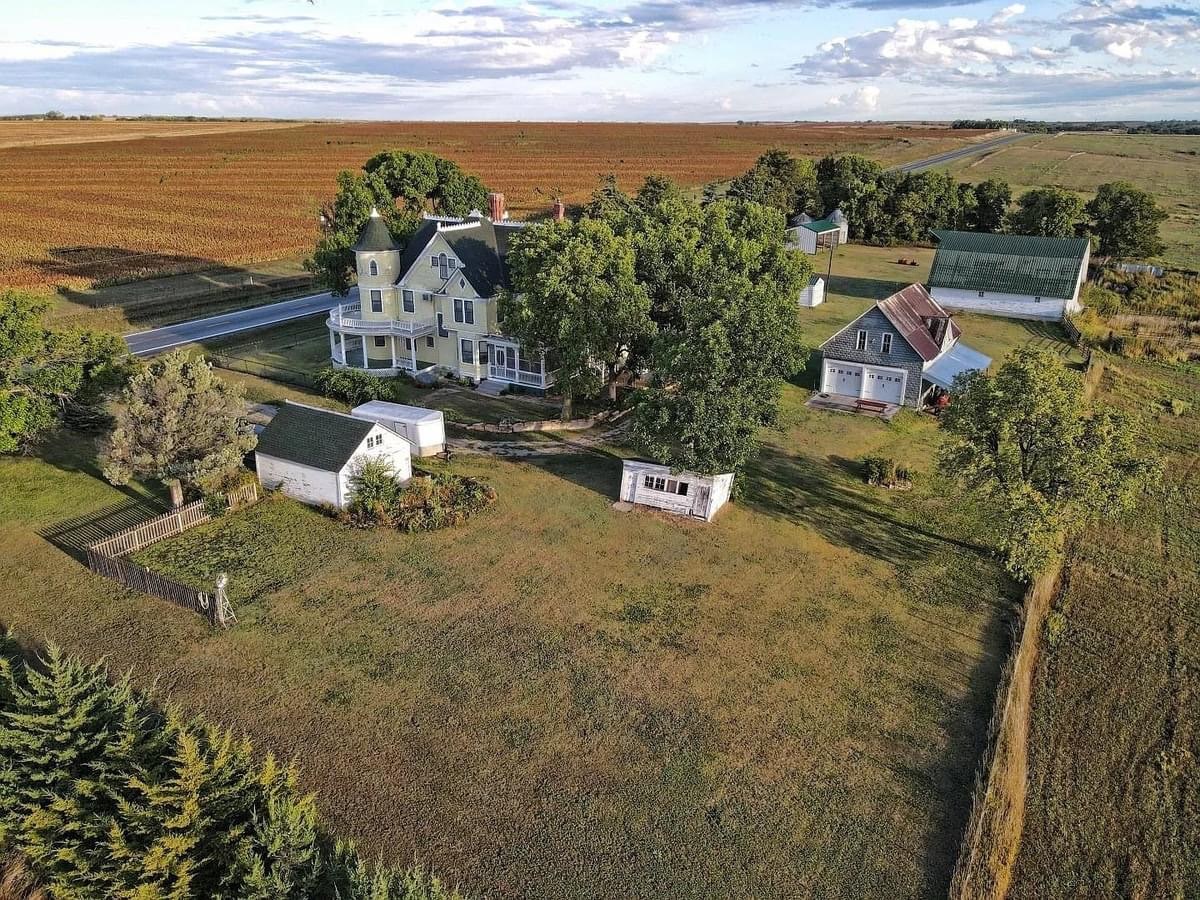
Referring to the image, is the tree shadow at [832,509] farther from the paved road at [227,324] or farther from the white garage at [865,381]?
the paved road at [227,324]

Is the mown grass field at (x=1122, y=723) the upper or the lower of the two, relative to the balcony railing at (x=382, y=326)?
lower

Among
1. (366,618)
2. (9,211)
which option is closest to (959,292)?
(366,618)

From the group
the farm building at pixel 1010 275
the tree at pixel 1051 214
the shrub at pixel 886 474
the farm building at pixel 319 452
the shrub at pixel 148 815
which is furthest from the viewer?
the tree at pixel 1051 214

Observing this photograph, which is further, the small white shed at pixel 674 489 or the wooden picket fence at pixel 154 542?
the small white shed at pixel 674 489

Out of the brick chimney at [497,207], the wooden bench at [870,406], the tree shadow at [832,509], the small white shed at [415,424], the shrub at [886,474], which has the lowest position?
the tree shadow at [832,509]

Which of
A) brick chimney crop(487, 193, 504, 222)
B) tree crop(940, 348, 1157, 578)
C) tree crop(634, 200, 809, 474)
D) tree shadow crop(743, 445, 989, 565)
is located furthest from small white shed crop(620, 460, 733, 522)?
brick chimney crop(487, 193, 504, 222)

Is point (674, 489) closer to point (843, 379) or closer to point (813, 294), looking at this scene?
point (843, 379)

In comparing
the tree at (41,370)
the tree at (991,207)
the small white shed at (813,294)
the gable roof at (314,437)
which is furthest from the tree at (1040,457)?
the tree at (991,207)

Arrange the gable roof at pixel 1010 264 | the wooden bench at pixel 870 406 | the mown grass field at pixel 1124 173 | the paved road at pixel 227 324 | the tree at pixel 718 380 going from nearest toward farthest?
1. the tree at pixel 718 380
2. the wooden bench at pixel 870 406
3. the paved road at pixel 227 324
4. the gable roof at pixel 1010 264
5. the mown grass field at pixel 1124 173

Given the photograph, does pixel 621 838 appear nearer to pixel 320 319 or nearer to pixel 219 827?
pixel 219 827
